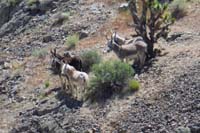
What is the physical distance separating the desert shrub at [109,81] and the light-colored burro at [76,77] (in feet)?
0.87

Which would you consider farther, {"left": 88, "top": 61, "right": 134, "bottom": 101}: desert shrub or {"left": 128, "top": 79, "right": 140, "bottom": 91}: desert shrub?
{"left": 88, "top": 61, "right": 134, "bottom": 101}: desert shrub

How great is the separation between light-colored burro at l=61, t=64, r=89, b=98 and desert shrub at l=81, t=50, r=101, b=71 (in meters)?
1.79

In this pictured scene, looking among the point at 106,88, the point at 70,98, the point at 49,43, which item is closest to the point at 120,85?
the point at 106,88

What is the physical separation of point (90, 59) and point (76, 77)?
2466mm

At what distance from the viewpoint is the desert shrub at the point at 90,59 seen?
80.2 feet

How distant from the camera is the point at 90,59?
24484 millimetres

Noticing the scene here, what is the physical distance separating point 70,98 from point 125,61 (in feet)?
7.89

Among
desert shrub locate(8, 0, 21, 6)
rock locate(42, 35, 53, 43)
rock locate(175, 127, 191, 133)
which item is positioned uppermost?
rock locate(175, 127, 191, 133)

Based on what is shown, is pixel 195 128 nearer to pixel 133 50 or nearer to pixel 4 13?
pixel 133 50

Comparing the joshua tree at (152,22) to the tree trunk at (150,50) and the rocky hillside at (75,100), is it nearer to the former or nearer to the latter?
the tree trunk at (150,50)

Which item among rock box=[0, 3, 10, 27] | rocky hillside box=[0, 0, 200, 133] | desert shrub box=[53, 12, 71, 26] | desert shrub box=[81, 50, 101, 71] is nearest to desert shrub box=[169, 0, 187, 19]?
rocky hillside box=[0, 0, 200, 133]

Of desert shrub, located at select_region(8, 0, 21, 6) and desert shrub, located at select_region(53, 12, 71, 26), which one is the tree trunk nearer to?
desert shrub, located at select_region(53, 12, 71, 26)

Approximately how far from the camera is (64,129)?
68.7 feet

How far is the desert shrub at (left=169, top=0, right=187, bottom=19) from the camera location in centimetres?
2752
